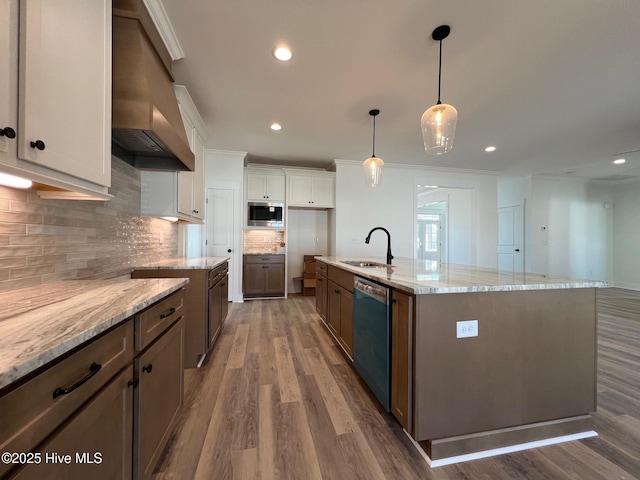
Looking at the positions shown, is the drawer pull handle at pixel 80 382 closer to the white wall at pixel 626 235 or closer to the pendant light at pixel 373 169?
the pendant light at pixel 373 169

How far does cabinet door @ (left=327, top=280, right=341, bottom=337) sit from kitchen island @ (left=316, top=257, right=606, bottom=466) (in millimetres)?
1104

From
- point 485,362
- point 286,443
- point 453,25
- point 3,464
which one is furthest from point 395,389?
point 453,25

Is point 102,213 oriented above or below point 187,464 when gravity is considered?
above

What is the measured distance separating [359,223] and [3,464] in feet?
16.2

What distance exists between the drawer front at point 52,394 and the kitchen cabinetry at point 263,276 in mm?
→ 3963

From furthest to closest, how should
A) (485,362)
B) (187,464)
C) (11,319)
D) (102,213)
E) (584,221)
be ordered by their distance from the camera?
(584,221)
(102,213)
(485,362)
(187,464)
(11,319)

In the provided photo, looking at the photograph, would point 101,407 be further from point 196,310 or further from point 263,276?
point 263,276

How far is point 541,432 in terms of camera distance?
4.88ft

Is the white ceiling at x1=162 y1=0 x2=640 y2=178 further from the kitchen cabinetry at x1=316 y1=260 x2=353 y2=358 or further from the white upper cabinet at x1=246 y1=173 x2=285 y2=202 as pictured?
the kitchen cabinetry at x1=316 y1=260 x2=353 y2=358

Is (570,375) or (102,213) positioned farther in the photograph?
(102,213)

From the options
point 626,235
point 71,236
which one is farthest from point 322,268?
point 626,235

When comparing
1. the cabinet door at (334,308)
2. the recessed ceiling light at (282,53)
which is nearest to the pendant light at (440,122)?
the recessed ceiling light at (282,53)

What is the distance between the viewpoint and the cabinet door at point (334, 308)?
262cm

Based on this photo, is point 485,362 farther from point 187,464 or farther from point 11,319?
point 11,319
